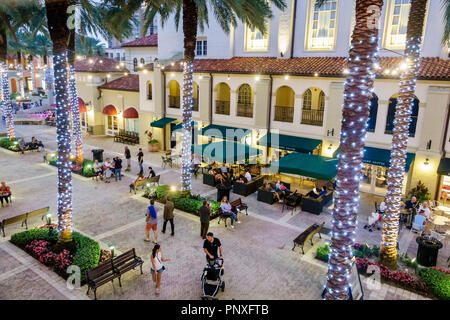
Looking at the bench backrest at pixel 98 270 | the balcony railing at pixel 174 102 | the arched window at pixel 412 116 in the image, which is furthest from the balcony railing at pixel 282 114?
the bench backrest at pixel 98 270

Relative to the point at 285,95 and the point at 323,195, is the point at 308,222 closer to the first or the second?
the point at 323,195

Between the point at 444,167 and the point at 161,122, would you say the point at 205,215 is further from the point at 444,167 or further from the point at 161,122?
the point at 161,122

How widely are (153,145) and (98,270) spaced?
19595 mm

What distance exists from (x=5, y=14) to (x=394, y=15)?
958 inches

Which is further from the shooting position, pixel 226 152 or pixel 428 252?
pixel 226 152

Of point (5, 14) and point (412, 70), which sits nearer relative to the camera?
point (412, 70)

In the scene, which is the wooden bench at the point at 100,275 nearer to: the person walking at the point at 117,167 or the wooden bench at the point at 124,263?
the wooden bench at the point at 124,263

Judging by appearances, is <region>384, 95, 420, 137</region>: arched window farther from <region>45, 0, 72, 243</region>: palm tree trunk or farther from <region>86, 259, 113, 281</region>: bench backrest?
<region>45, 0, 72, 243</region>: palm tree trunk

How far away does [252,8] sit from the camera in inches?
594

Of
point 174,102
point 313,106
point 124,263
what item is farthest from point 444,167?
point 174,102

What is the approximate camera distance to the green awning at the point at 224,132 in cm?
2348

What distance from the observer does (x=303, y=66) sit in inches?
838

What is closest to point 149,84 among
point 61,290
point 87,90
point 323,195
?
point 87,90

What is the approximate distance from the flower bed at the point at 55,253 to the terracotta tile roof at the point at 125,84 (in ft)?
68.7
